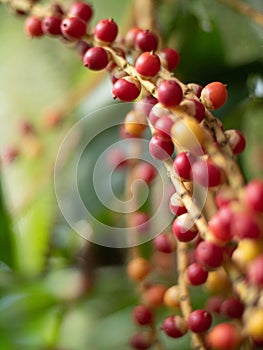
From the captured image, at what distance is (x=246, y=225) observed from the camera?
0.87 feet

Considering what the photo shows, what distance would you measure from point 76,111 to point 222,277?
339mm

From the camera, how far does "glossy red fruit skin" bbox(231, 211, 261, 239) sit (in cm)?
27

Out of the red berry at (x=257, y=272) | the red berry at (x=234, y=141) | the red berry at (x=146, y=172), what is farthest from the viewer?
the red berry at (x=146, y=172)

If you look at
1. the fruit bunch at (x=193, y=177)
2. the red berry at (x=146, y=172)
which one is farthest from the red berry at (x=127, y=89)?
the red berry at (x=146, y=172)

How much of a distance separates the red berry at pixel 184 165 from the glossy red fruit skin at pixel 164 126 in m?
0.02

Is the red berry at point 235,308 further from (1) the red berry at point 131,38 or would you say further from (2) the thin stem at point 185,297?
(1) the red berry at point 131,38

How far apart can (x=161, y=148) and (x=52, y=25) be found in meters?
0.14

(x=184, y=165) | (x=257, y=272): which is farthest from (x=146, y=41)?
(x=257, y=272)

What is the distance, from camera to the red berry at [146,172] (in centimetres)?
60

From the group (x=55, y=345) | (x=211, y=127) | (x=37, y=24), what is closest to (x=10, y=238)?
(x=55, y=345)

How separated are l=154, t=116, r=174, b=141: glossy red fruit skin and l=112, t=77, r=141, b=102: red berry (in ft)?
0.10

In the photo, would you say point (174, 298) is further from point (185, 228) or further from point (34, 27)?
point (34, 27)

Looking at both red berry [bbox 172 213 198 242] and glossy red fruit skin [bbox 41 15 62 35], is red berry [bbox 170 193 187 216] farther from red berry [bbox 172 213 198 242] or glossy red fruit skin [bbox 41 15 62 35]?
glossy red fruit skin [bbox 41 15 62 35]

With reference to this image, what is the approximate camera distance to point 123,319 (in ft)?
2.34
